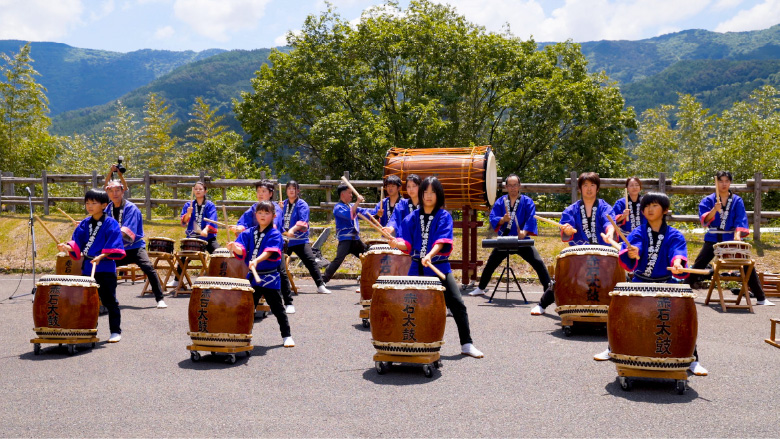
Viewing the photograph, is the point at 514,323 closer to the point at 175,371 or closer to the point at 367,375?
the point at 367,375

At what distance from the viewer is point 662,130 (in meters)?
52.6

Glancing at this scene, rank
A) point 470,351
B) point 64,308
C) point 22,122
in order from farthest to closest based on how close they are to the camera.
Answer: point 22,122 < point 64,308 < point 470,351

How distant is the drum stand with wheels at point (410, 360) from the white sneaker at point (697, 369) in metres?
1.99

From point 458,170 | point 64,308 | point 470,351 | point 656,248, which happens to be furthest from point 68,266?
point 656,248

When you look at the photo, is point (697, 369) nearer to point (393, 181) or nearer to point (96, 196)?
point (393, 181)

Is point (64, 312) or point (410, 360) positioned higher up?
point (64, 312)

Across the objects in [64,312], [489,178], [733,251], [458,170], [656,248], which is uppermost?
[458,170]

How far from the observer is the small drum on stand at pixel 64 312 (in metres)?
6.08

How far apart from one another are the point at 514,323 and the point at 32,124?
29328 mm

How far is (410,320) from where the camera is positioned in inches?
206

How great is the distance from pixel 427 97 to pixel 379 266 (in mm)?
16011

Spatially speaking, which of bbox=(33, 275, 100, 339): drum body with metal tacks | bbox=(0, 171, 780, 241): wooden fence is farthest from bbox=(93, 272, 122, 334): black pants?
bbox=(0, 171, 780, 241): wooden fence

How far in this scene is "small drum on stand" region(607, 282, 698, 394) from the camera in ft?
15.4

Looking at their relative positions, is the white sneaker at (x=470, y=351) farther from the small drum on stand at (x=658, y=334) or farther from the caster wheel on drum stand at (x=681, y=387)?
the caster wheel on drum stand at (x=681, y=387)
